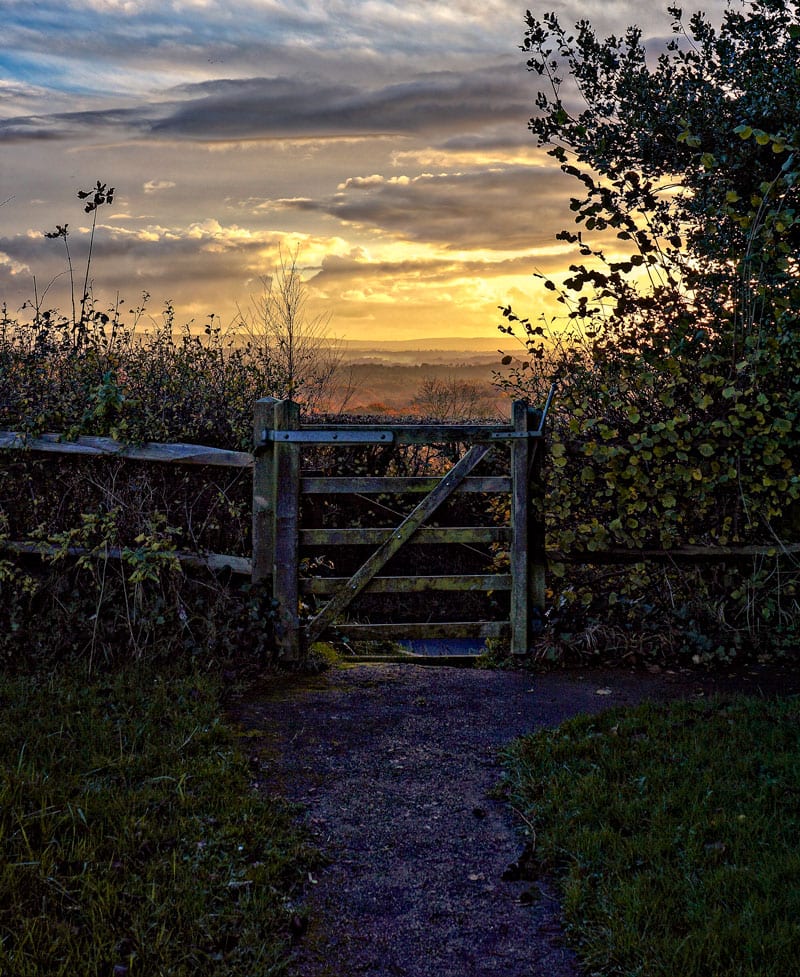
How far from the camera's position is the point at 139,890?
3781 mm

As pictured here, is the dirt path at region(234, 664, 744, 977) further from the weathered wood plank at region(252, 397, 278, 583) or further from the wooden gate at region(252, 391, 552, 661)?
the weathered wood plank at region(252, 397, 278, 583)

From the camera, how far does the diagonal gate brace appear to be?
7.30 meters

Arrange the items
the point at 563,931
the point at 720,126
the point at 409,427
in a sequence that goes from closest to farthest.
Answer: the point at 563,931 → the point at 409,427 → the point at 720,126

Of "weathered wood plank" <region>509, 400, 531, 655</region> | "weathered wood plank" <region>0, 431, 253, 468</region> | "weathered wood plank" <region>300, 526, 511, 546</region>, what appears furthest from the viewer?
"weathered wood plank" <region>509, 400, 531, 655</region>

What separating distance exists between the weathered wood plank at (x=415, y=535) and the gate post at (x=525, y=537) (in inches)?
6.6

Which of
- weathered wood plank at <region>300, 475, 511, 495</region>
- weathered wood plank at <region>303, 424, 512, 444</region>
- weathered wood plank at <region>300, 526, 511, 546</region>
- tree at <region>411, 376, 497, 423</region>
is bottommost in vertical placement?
weathered wood plank at <region>300, 526, 511, 546</region>

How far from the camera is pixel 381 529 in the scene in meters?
7.37

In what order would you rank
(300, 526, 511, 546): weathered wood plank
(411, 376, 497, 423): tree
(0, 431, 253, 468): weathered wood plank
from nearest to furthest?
(0, 431, 253, 468): weathered wood plank
(300, 526, 511, 546): weathered wood plank
(411, 376, 497, 423): tree

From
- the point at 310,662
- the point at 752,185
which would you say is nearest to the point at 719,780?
the point at 310,662

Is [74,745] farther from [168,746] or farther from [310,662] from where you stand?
[310,662]

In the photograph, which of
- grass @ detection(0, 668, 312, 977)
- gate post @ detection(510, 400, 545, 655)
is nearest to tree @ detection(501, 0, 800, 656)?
gate post @ detection(510, 400, 545, 655)

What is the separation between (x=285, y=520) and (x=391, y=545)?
35.9 inches

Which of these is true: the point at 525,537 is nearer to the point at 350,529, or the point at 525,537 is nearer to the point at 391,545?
the point at 391,545

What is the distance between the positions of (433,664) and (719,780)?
370cm
